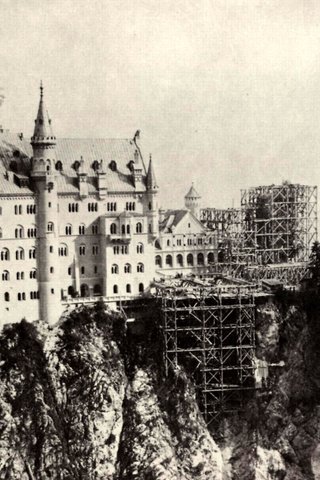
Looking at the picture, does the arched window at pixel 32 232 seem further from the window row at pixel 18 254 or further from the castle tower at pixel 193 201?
the castle tower at pixel 193 201

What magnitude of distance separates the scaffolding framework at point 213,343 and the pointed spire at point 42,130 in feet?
78.8

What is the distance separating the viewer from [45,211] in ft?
413

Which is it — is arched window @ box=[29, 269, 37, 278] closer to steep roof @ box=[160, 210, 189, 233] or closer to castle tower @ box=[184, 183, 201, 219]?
steep roof @ box=[160, 210, 189, 233]

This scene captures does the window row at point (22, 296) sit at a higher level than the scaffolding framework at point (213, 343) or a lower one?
higher

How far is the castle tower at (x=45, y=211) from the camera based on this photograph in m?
125

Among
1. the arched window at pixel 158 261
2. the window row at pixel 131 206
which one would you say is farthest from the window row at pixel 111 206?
the arched window at pixel 158 261

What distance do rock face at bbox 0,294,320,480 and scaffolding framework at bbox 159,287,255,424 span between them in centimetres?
184

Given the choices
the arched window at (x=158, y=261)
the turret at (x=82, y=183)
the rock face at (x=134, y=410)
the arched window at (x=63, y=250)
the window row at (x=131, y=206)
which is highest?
the turret at (x=82, y=183)

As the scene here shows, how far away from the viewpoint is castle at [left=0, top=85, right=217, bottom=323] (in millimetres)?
124938

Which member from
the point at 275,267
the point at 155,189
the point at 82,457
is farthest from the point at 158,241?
the point at 82,457

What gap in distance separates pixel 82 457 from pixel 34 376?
1082 cm

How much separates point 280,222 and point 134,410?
42248mm

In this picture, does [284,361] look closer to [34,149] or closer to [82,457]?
[82,457]

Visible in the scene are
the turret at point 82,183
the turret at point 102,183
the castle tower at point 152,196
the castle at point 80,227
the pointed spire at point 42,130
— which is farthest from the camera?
the castle tower at point 152,196
